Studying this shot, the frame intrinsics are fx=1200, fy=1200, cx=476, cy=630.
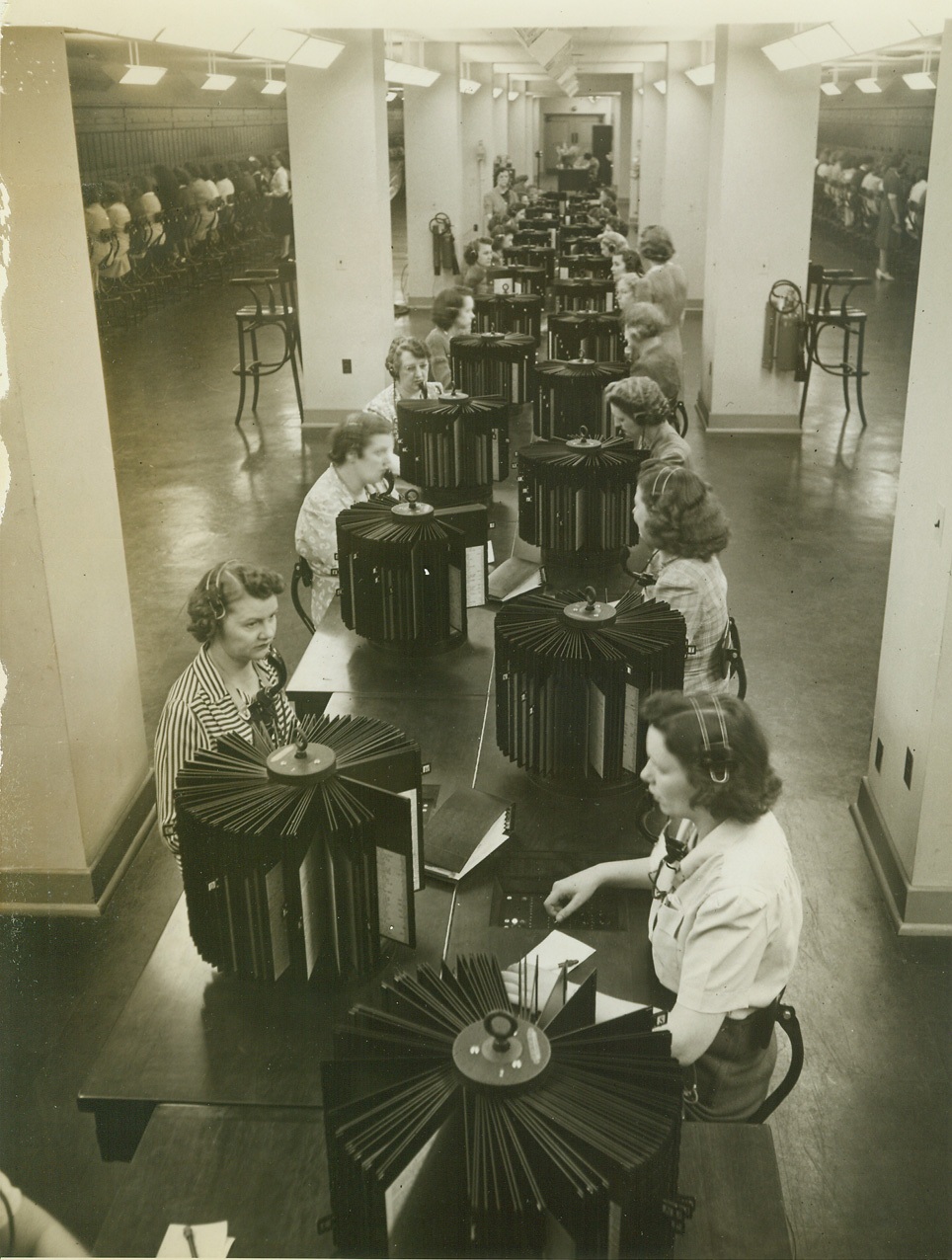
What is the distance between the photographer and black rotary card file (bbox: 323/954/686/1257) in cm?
170

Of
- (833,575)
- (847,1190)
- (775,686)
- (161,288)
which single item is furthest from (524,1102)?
(161,288)

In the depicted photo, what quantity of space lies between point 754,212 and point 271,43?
166 inches

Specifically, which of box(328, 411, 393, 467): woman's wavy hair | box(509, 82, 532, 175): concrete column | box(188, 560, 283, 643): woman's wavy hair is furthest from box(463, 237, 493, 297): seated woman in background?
box(509, 82, 532, 175): concrete column

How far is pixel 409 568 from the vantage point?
386cm

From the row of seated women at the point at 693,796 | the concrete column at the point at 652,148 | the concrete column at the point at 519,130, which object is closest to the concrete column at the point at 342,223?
the row of seated women at the point at 693,796

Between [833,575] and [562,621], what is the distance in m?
4.36

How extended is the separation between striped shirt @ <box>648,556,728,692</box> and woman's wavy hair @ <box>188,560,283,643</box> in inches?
52.0

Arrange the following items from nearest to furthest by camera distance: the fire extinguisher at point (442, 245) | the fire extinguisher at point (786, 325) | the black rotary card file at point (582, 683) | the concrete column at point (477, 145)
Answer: the black rotary card file at point (582, 683) < the fire extinguisher at point (786, 325) < the fire extinguisher at point (442, 245) < the concrete column at point (477, 145)

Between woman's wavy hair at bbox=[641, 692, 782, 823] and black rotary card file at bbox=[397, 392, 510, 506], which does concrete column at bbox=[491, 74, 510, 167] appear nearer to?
black rotary card file at bbox=[397, 392, 510, 506]

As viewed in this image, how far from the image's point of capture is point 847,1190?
294cm

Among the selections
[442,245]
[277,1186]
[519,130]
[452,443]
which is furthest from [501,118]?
[277,1186]

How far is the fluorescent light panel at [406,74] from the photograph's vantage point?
1103cm

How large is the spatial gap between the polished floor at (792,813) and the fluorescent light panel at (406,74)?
3127 millimetres

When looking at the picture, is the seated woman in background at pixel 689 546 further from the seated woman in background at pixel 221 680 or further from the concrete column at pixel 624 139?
the concrete column at pixel 624 139
